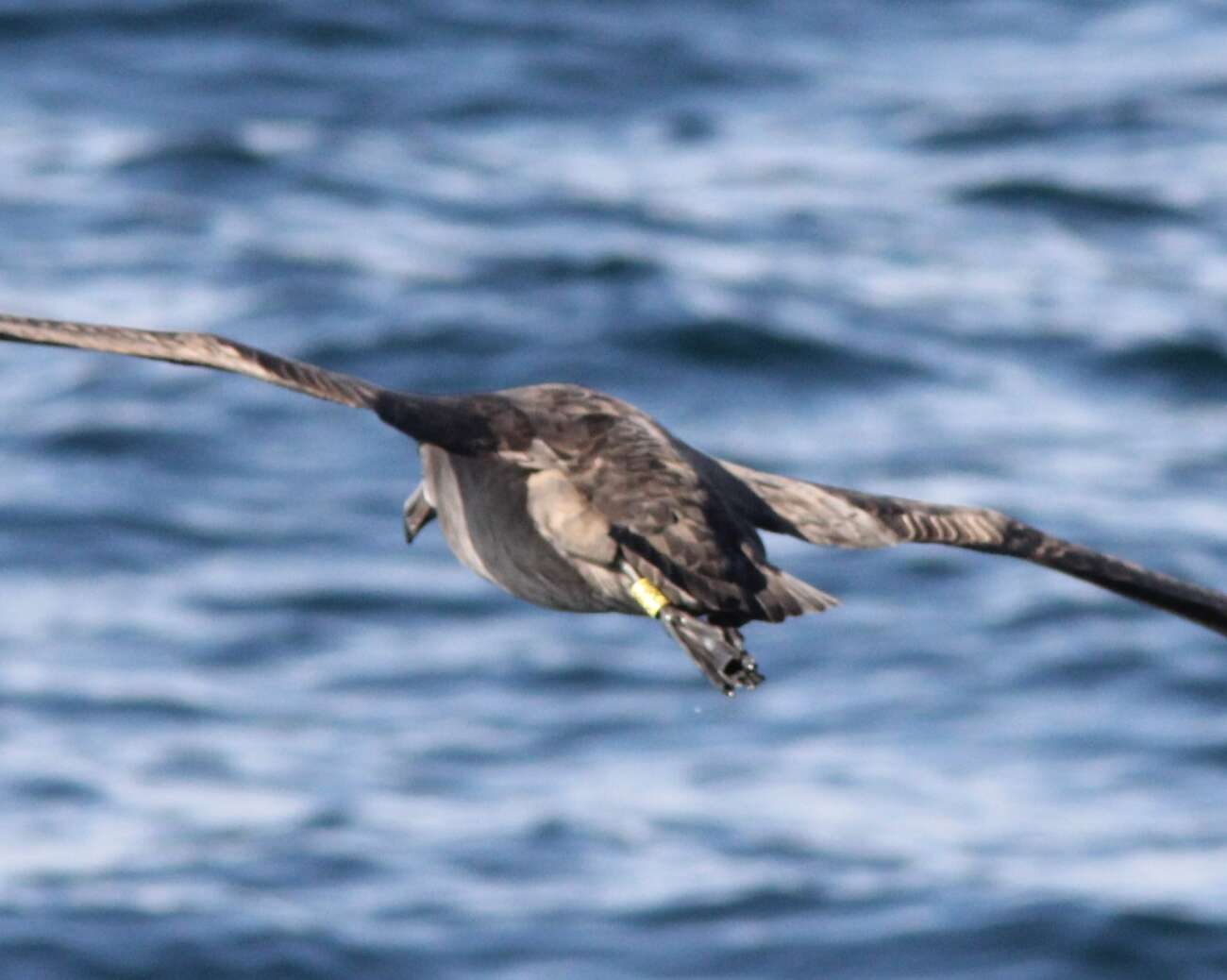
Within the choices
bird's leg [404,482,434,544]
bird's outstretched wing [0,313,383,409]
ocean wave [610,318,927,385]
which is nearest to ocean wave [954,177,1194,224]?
ocean wave [610,318,927,385]

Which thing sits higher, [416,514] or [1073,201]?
[1073,201]

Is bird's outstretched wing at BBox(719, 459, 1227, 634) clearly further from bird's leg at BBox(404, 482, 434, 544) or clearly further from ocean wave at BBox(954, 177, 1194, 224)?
ocean wave at BBox(954, 177, 1194, 224)

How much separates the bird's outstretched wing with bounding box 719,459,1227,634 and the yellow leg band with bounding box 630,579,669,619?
903 millimetres

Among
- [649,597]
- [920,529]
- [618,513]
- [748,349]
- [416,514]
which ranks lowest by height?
[649,597]

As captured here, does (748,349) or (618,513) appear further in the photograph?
(748,349)

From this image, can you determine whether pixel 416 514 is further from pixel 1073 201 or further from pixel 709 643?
pixel 1073 201

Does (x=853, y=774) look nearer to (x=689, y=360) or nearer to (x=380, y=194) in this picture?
(x=689, y=360)

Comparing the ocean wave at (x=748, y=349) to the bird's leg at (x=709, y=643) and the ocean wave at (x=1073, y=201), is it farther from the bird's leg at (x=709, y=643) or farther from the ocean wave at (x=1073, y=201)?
the bird's leg at (x=709, y=643)

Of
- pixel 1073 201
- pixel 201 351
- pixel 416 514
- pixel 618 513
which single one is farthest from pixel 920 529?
pixel 1073 201

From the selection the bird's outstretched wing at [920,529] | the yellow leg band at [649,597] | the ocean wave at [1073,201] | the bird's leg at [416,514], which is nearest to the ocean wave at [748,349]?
the ocean wave at [1073,201]

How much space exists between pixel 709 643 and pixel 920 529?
1375mm

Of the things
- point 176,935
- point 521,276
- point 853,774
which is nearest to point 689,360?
point 521,276

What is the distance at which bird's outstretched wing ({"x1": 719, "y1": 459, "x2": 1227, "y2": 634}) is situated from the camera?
816 centimetres

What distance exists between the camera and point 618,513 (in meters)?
7.34
